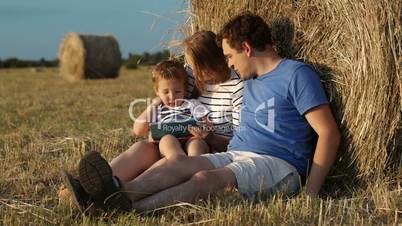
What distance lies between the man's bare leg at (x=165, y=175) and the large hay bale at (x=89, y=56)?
1382 centimetres

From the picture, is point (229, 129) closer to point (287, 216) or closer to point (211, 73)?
point (211, 73)

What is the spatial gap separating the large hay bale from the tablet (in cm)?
1322

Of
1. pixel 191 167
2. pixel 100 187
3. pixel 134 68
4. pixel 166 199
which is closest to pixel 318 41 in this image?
pixel 191 167

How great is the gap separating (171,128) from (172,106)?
18 centimetres

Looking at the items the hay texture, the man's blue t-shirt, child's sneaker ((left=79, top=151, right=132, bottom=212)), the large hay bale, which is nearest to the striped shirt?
the man's blue t-shirt

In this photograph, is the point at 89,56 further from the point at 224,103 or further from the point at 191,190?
the point at 191,190

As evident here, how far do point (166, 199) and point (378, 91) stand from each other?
1228mm

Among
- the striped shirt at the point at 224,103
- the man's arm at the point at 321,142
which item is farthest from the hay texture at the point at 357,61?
the striped shirt at the point at 224,103

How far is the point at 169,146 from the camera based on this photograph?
3.89 meters

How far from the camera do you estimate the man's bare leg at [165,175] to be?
326 centimetres

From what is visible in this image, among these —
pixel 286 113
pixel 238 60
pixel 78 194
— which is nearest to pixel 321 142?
pixel 286 113

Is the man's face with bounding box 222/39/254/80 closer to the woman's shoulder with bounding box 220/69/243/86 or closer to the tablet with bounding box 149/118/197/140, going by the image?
the woman's shoulder with bounding box 220/69/243/86

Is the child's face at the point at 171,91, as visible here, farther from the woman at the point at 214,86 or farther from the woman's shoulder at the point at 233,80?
the woman's shoulder at the point at 233,80

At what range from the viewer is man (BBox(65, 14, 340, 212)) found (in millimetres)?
Answer: 3330
